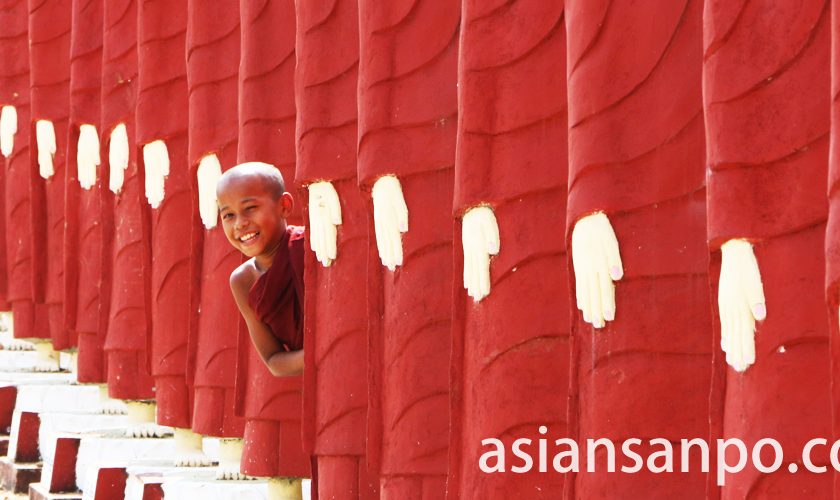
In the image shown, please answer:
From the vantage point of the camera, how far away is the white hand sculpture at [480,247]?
3.31m

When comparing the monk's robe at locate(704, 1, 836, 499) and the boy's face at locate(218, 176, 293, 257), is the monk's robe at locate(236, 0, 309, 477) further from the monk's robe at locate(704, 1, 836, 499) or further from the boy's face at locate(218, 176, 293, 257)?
the monk's robe at locate(704, 1, 836, 499)

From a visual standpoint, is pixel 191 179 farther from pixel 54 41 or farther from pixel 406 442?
pixel 54 41

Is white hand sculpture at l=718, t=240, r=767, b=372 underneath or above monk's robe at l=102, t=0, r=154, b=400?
underneath

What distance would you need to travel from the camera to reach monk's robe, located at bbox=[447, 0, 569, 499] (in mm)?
3264

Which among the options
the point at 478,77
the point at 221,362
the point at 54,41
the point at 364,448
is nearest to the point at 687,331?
the point at 478,77

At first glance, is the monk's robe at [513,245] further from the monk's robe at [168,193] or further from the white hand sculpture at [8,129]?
the white hand sculpture at [8,129]

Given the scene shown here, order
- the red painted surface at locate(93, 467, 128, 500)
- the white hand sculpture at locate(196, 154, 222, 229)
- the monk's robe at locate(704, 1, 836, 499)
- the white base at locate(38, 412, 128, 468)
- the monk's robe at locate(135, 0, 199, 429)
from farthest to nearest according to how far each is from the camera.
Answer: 1. the white base at locate(38, 412, 128, 468)
2. the red painted surface at locate(93, 467, 128, 500)
3. the monk's robe at locate(135, 0, 199, 429)
4. the white hand sculpture at locate(196, 154, 222, 229)
5. the monk's robe at locate(704, 1, 836, 499)

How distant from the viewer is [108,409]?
6160mm

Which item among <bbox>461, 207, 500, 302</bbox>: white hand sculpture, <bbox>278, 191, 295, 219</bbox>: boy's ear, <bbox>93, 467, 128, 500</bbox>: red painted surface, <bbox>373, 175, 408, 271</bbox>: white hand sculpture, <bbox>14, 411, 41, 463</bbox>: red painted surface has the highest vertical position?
<bbox>278, 191, 295, 219</bbox>: boy's ear

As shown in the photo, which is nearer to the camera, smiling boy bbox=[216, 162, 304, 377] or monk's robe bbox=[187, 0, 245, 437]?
smiling boy bbox=[216, 162, 304, 377]

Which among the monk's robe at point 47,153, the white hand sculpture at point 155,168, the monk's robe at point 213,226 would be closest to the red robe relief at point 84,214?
the monk's robe at point 47,153

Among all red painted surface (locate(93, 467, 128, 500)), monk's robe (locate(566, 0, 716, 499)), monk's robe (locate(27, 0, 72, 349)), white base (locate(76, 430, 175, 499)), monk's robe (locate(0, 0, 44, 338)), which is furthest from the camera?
monk's robe (locate(0, 0, 44, 338))

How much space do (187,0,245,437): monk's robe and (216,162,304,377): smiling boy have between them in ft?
1.95

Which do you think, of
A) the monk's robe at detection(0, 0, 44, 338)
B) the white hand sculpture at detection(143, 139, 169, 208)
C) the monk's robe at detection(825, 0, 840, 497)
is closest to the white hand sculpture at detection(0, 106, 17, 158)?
the monk's robe at detection(0, 0, 44, 338)
